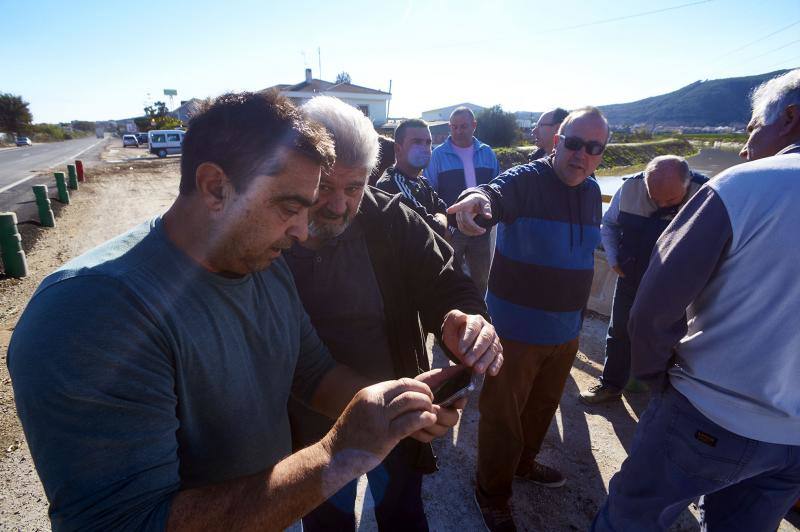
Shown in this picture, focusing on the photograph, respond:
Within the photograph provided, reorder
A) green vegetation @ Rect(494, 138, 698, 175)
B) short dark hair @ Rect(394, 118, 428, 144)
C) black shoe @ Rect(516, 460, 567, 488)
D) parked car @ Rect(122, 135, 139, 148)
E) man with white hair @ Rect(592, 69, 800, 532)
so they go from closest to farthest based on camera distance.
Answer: man with white hair @ Rect(592, 69, 800, 532), black shoe @ Rect(516, 460, 567, 488), short dark hair @ Rect(394, 118, 428, 144), green vegetation @ Rect(494, 138, 698, 175), parked car @ Rect(122, 135, 139, 148)

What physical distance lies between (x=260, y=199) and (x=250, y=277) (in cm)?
28

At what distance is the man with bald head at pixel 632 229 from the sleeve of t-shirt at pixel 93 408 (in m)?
3.54

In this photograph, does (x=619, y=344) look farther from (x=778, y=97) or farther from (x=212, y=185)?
(x=212, y=185)

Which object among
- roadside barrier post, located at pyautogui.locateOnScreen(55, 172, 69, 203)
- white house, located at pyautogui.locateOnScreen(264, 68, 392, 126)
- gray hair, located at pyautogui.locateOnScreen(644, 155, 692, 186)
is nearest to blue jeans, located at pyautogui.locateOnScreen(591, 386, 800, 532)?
gray hair, located at pyautogui.locateOnScreen(644, 155, 692, 186)

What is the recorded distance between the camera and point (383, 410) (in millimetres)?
1040

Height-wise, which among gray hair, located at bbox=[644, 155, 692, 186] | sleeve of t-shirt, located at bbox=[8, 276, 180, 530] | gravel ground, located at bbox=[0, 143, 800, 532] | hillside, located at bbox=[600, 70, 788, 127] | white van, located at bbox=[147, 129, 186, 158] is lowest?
gravel ground, located at bbox=[0, 143, 800, 532]

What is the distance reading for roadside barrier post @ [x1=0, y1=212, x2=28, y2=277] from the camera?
5.70 meters

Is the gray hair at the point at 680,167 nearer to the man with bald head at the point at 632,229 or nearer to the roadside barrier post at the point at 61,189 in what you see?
the man with bald head at the point at 632,229

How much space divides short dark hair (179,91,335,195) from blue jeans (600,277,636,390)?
3345 millimetres

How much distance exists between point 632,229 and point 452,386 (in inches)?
109

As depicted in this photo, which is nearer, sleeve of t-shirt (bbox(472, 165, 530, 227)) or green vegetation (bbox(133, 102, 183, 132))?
sleeve of t-shirt (bbox(472, 165, 530, 227))

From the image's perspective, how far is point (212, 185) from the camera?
109 centimetres

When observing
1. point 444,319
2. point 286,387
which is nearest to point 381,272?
point 444,319

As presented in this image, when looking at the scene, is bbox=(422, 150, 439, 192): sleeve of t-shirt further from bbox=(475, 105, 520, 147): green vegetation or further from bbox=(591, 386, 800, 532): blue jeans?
bbox=(475, 105, 520, 147): green vegetation
